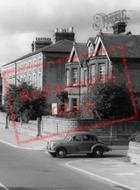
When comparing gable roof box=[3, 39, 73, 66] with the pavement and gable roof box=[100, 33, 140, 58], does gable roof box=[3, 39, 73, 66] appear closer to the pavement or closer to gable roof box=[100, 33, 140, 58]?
gable roof box=[100, 33, 140, 58]

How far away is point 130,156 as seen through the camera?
86.1 ft

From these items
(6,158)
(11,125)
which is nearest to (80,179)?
(6,158)

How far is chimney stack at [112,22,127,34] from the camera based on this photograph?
184 ft

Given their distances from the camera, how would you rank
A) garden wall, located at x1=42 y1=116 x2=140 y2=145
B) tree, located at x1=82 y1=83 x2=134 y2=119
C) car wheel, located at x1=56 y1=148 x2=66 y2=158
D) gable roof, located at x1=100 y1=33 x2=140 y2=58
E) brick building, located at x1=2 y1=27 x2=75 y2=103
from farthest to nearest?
brick building, located at x1=2 y1=27 x2=75 y2=103 → gable roof, located at x1=100 y1=33 x2=140 y2=58 → tree, located at x1=82 y1=83 x2=134 y2=119 → garden wall, located at x1=42 y1=116 x2=140 y2=145 → car wheel, located at x1=56 y1=148 x2=66 y2=158

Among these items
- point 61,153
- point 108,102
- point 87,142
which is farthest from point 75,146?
point 108,102

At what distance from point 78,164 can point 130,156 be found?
2.99m

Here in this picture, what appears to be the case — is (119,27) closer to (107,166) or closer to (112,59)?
(112,59)

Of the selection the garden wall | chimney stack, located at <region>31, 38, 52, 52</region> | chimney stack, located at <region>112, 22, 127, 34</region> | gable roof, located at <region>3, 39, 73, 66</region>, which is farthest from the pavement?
chimney stack, located at <region>31, 38, 52, 52</region>

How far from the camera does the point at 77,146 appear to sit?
2838 centimetres

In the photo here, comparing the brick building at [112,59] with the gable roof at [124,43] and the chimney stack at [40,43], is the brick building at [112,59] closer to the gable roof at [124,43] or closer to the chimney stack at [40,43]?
the gable roof at [124,43]

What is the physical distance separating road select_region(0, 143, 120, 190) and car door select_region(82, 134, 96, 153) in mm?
808

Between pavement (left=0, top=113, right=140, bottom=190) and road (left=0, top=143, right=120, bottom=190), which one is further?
pavement (left=0, top=113, right=140, bottom=190)

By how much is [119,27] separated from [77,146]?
30.5 metres

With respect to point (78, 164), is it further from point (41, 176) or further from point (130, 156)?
point (41, 176)
